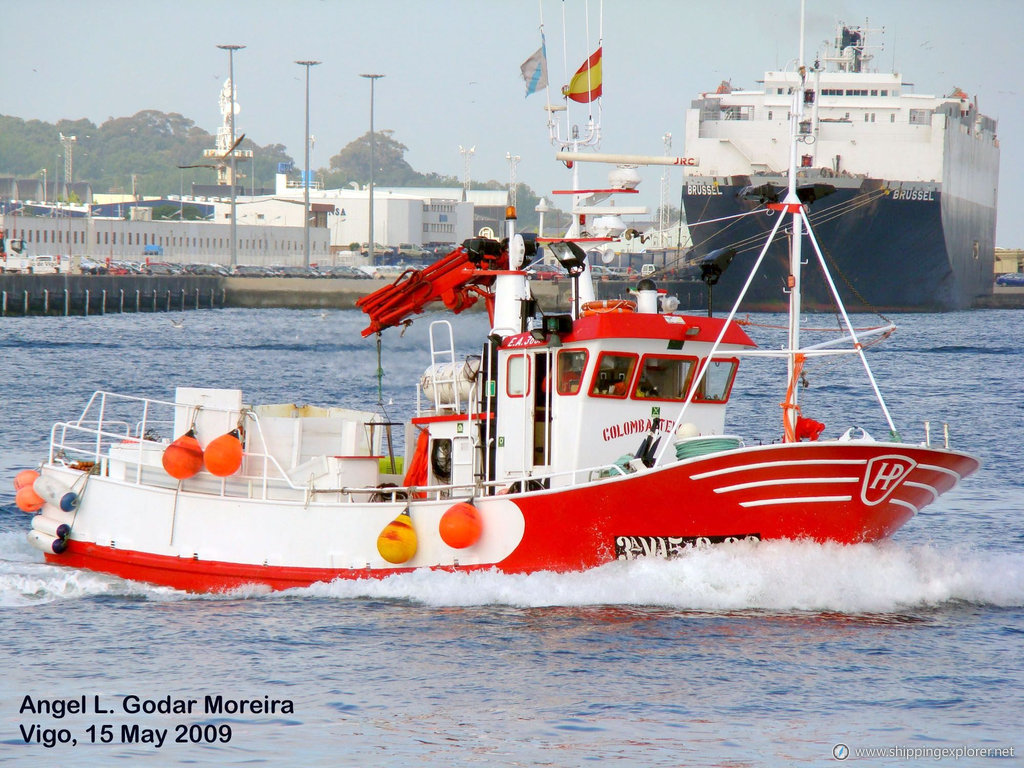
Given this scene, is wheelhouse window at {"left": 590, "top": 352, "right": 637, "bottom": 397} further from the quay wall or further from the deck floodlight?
the quay wall

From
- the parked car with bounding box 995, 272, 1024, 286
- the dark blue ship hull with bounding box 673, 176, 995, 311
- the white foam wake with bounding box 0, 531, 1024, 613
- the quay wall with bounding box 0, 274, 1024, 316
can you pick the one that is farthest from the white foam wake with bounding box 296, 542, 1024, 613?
the parked car with bounding box 995, 272, 1024, 286

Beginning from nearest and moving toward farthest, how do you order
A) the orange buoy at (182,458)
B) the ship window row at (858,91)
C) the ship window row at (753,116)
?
the orange buoy at (182,458), the ship window row at (753,116), the ship window row at (858,91)

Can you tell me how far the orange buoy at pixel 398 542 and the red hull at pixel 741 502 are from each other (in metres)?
1.28

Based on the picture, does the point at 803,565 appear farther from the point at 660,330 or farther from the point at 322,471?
the point at 322,471

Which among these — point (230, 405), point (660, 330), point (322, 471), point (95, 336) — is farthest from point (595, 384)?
point (95, 336)

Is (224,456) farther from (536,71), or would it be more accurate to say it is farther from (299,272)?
(299,272)

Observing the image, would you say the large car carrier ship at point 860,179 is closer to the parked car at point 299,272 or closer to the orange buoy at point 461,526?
the parked car at point 299,272

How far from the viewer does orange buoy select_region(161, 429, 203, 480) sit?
57.9 feet

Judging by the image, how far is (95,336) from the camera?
230 ft

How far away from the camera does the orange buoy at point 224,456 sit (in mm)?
17375

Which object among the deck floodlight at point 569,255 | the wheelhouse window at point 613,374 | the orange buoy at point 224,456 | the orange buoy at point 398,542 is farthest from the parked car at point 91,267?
the wheelhouse window at point 613,374

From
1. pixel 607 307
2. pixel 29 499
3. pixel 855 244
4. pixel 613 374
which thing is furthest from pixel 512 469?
pixel 855 244

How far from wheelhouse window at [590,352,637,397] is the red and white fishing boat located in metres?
0.02

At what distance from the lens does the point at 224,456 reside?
17.4m
